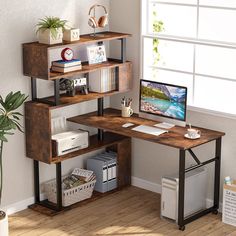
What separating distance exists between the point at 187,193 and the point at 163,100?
83 centimetres

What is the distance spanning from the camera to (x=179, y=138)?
5434 millimetres

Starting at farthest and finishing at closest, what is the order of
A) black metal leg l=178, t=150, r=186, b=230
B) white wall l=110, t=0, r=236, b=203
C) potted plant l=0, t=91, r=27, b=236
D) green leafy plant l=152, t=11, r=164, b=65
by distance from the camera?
green leafy plant l=152, t=11, r=164, b=65 < white wall l=110, t=0, r=236, b=203 < black metal leg l=178, t=150, r=186, b=230 < potted plant l=0, t=91, r=27, b=236

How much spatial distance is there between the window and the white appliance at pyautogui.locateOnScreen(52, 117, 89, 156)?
0.84m

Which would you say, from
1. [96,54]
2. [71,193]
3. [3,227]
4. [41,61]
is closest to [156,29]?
[96,54]

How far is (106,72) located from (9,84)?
0.95m

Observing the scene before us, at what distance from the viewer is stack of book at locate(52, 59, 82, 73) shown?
5.55 metres

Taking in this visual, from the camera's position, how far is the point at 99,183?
6199mm

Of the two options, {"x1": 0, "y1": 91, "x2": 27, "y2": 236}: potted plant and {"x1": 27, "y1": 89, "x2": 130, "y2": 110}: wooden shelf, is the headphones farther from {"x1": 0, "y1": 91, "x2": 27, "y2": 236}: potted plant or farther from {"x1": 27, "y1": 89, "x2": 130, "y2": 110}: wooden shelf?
{"x1": 0, "y1": 91, "x2": 27, "y2": 236}: potted plant

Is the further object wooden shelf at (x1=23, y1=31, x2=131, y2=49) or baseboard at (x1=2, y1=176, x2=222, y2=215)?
baseboard at (x1=2, y1=176, x2=222, y2=215)

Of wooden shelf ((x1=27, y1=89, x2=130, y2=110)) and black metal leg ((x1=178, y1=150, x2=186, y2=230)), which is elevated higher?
wooden shelf ((x1=27, y1=89, x2=130, y2=110))

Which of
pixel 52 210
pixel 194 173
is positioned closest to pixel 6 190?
pixel 52 210

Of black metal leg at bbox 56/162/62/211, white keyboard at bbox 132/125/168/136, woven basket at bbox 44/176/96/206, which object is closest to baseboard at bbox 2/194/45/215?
woven basket at bbox 44/176/96/206

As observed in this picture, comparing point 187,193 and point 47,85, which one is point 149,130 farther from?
point 47,85

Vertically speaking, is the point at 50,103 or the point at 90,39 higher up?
the point at 90,39
